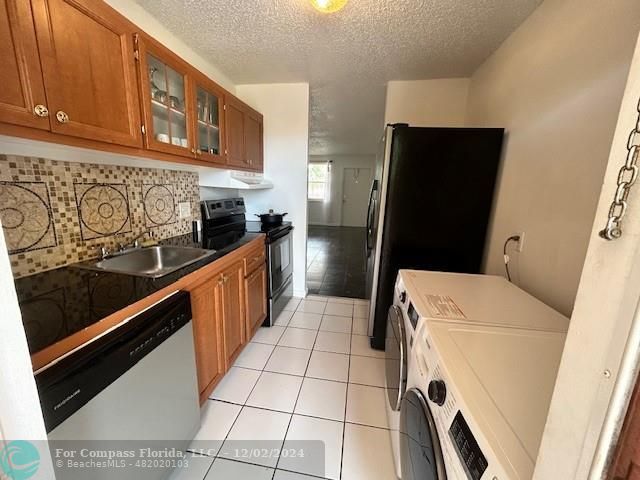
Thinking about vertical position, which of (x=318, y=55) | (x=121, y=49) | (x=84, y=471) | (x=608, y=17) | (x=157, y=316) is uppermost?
(x=318, y=55)

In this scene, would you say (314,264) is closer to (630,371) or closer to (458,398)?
(458,398)

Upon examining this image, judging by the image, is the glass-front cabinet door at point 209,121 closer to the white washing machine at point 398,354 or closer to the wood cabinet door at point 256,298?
the wood cabinet door at point 256,298

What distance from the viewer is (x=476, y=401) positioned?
0.60m

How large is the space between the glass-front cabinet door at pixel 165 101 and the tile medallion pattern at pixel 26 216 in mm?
523

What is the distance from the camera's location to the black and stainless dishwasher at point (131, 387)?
0.71 m

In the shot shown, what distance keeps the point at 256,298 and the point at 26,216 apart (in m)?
1.42

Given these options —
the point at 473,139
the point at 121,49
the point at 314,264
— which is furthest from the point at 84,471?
the point at 314,264

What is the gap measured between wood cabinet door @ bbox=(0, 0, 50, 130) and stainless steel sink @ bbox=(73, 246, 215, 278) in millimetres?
779

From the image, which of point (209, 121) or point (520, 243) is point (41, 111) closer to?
point (209, 121)

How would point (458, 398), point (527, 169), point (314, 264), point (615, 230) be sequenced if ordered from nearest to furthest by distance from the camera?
point (615, 230) → point (458, 398) → point (527, 169) → point (314, 264)

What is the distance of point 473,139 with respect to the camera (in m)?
1.75

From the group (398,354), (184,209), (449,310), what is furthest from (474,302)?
(184,209)

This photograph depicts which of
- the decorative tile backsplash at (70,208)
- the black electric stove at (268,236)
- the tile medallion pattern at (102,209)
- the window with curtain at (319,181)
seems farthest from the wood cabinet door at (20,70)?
the window with curtain at (319,181)

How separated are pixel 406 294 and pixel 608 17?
55.0 inches
